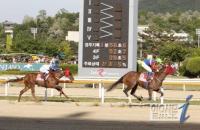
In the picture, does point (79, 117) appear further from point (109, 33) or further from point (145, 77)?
point (109, 33)

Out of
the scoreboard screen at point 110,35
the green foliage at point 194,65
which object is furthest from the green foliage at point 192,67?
the scoreboard screen at point 110,35

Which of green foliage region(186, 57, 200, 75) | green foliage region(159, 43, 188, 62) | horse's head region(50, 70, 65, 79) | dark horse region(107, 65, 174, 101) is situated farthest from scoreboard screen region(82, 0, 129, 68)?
green foliage region(159, 43, 188, 62)

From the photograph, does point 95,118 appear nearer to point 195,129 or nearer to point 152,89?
point 195,129

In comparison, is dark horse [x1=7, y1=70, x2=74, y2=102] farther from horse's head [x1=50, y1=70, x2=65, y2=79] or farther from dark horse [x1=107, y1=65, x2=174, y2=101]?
dark horse [x1=107, y1=65, x2=174, y2=101]

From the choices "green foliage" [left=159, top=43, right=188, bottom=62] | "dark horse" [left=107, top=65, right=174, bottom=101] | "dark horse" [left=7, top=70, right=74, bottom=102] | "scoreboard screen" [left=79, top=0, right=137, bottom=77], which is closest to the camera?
"dark horse" [left=107, top=65, right=174, bottom=101]

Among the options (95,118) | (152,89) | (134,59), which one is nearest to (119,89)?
(134,59)

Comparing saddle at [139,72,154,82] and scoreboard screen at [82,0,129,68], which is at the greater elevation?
scoreboard screen at [82,0,129,68]

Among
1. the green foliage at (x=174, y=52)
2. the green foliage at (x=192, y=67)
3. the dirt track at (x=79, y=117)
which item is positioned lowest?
the dirt track at (x=79, y=117)

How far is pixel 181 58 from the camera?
54125 millimetres

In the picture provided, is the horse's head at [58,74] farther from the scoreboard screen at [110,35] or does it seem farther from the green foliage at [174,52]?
the green foliage at [174,52]

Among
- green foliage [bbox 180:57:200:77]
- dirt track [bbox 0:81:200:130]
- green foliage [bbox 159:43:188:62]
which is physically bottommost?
dirt track [bbox 0:81:200:130]

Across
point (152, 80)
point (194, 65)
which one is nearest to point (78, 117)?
point (152, 80)

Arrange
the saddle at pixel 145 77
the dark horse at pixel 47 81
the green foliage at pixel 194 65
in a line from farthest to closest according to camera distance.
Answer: the green foliage at pixel 194 65 → the dark horse at pixel 47 81 → the saddle at pixel 145 77

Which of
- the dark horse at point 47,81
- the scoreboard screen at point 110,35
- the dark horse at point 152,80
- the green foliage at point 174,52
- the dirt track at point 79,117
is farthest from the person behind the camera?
the green foliage at point 174,52
